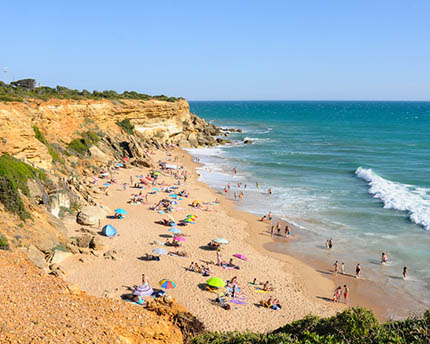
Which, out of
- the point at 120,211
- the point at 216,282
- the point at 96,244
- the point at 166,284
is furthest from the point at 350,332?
the point at 120,211

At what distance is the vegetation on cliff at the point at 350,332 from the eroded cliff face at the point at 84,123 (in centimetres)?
1935

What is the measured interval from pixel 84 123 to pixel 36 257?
30.9 meters

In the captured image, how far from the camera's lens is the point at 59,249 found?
1866cm

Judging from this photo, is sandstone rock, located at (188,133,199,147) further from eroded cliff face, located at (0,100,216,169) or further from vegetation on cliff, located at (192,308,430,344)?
vegetation on cliff, located at (192,308,430,344)

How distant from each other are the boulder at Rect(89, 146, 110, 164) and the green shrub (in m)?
12.2

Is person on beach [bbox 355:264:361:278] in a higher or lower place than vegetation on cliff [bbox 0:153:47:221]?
lower

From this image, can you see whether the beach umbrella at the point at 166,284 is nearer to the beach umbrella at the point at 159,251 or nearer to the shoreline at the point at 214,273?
the shoreline at the point at 214,273

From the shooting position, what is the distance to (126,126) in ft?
178

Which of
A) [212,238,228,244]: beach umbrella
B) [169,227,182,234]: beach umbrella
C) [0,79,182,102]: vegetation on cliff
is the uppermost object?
[0,79,182,102]: vegetation on cliff

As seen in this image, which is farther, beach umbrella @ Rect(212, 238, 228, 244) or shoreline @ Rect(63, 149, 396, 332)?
beach umbrella @ Rect(212, 238, 228, 244)

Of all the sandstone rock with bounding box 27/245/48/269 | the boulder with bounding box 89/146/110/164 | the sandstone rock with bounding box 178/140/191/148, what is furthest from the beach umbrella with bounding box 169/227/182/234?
the sandstone rock with bounding box 178/140/191/148

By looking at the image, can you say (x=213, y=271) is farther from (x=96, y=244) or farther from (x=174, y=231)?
(x=96, y=244)

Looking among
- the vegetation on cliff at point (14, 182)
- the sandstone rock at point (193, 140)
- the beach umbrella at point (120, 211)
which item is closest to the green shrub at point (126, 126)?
the sandstone rock at point (193, 140)

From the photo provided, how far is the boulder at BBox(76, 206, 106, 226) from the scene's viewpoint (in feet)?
78.4
